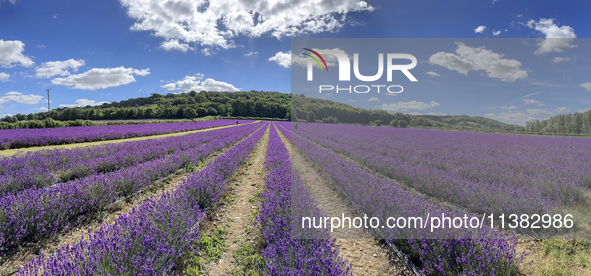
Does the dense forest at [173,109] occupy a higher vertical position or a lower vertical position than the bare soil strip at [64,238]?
higher

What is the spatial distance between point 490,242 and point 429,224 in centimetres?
58

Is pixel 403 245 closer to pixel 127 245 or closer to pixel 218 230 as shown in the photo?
pixel 218 230

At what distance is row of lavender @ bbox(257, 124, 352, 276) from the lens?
181 centimetres

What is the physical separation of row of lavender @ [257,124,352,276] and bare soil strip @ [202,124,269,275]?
48cm

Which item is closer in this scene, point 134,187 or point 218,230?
point 218,230

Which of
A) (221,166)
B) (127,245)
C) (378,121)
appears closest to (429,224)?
(127,245)

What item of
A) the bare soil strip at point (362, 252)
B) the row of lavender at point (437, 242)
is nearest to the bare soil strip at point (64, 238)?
the bare soil strip at point (362, 252)

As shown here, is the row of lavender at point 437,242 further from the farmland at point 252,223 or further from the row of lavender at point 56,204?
the row of lavender at point 56,204

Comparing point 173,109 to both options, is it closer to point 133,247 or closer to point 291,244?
point 133,247

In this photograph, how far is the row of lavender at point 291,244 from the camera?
1.81m

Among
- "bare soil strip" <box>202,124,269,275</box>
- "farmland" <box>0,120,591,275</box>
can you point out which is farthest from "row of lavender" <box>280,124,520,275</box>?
"bare soil strip" <box>202,124,269,275</box>

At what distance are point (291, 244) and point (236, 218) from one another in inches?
76.9

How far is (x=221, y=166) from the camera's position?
18.9 ft

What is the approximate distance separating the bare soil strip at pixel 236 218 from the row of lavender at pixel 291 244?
48cm
